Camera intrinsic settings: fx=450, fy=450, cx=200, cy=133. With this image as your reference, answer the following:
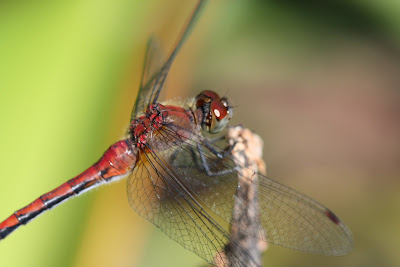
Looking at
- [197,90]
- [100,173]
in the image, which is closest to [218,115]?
[100,173]

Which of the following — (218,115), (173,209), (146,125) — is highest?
(146,125)

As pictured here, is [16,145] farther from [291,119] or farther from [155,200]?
[291,119]

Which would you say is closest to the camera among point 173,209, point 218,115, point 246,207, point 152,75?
point 246,207

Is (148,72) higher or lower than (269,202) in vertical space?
higher

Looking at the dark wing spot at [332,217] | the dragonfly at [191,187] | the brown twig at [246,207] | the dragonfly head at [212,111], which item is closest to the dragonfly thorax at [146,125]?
the dragonfly at [191,187]

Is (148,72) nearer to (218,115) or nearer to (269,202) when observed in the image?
(218,115)

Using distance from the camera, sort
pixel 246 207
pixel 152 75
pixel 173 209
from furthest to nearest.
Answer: pixel 152 75 → pixel 173 209 → pixel 246 207

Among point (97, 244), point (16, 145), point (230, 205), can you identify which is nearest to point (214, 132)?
point (230, 205)
